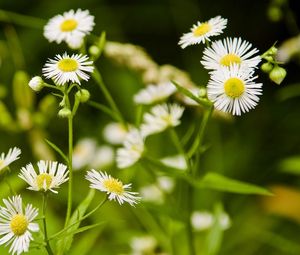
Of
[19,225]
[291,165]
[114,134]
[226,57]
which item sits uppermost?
[114,134]

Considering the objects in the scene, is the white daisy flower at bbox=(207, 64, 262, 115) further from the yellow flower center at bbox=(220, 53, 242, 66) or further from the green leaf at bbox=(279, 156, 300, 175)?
the green leaf at bbox=(279, 156, 300, 175)

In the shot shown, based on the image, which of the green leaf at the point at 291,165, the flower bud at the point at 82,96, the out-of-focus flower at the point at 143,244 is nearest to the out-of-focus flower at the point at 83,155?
the out-of-focus flower at the point at 143,244

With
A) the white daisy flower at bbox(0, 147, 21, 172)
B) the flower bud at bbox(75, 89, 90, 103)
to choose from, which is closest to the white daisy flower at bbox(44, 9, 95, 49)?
the flower bud at bbox(75, 89, 90, 103)

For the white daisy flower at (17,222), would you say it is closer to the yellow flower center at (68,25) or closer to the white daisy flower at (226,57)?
the white daisy flower at (226,57)

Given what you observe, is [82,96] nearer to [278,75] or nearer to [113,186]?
[113,186]

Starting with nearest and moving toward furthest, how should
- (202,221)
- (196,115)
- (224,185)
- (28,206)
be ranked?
(28,206)
(224,185)
(202,221)
(196,115)

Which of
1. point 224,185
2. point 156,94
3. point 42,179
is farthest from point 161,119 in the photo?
point 42,179

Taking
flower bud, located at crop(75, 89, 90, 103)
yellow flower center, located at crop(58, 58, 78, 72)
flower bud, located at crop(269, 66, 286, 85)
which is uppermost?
flower bud, located at crop(269, 66, 286, 85)
